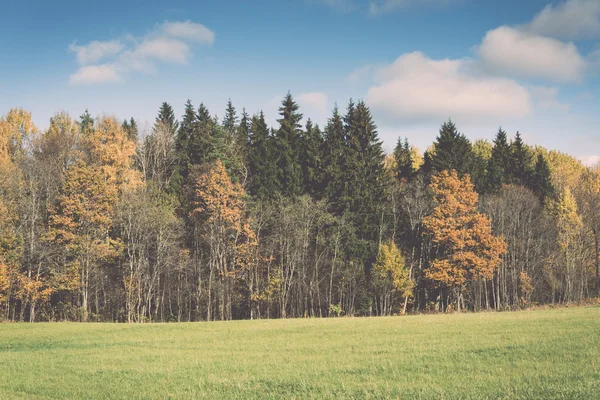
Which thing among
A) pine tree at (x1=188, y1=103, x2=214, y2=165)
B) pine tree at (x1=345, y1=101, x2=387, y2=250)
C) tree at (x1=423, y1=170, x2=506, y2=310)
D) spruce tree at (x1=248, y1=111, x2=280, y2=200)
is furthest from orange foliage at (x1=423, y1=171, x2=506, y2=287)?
pine tree at (x1=188, y1=103, x2=214, y2=165)

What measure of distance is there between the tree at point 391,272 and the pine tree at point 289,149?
43.9 feet

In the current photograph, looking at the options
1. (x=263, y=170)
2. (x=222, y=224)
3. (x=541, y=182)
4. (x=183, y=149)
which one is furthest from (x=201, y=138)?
(x=541, y=182)

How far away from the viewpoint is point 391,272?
183 ft

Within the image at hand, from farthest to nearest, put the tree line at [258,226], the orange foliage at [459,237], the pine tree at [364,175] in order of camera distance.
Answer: the pine tree at [364,175]
the orange foliage at [459,237]
the tree line at [258,226]

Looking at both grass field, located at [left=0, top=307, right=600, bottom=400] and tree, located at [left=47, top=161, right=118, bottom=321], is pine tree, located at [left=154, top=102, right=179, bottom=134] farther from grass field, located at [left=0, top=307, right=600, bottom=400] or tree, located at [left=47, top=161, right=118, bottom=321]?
grass field, located at [left=0, top=307, right=600, bottom=400]

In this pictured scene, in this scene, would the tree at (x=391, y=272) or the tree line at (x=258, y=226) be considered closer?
the tree line at (x=258, y=226)

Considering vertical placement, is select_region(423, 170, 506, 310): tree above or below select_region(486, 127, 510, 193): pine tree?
below

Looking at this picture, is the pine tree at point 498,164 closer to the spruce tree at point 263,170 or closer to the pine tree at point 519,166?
the pine tree at point 519,166

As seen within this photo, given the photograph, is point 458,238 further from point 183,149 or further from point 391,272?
point 183,149

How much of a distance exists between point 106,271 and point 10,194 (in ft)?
42.8

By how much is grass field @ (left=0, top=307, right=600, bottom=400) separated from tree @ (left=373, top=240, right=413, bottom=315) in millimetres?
28641

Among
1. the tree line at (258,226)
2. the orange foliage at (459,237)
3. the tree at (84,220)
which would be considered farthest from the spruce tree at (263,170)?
the orange foliage at (459,237)

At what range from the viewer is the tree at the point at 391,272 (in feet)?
182

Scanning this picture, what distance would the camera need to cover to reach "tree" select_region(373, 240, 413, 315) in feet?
182
